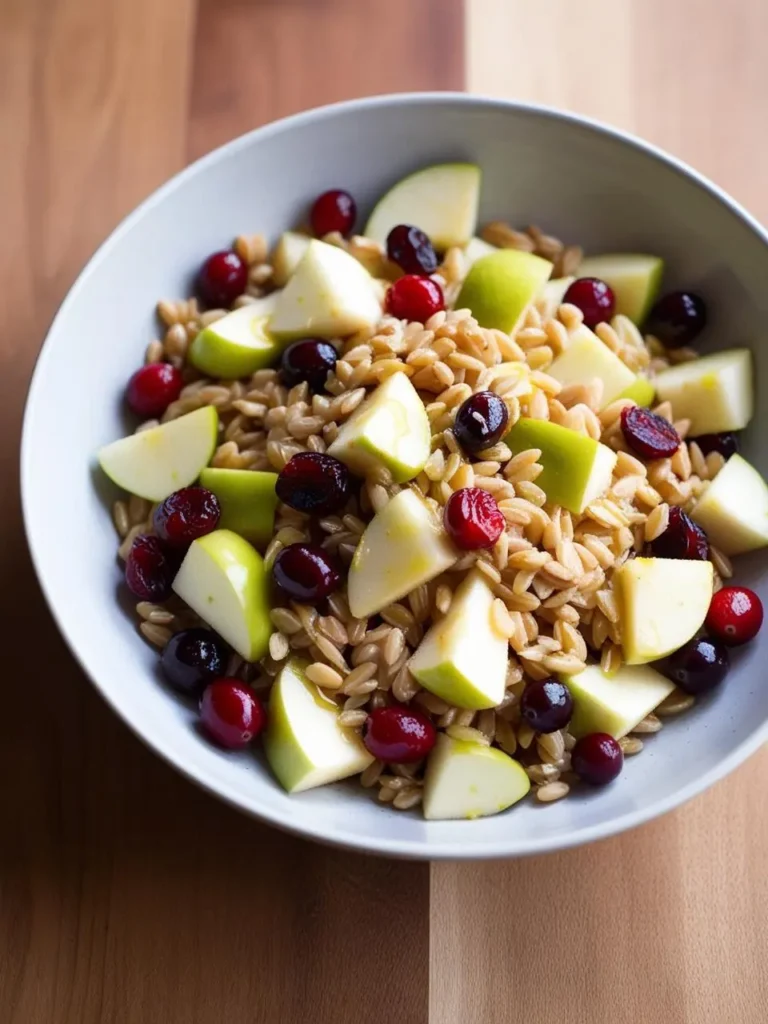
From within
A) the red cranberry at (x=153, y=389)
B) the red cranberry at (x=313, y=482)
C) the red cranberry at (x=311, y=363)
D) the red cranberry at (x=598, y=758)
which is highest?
the red cranberry at (x=311, y=363)

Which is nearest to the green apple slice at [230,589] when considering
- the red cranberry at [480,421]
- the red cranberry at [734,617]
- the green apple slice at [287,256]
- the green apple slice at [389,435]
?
the green apple slice at [389,435]

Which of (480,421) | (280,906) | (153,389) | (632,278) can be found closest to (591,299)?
(632,278)

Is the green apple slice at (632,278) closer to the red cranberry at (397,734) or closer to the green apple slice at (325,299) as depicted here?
the green apple slice at (325,299)

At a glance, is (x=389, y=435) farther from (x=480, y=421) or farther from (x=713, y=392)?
(x=713, y=392)

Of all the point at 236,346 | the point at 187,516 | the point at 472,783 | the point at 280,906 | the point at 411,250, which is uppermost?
the point at 411,250

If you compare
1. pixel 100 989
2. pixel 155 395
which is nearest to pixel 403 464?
pixel 155 395

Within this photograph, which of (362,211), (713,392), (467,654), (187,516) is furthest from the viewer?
(362,211)

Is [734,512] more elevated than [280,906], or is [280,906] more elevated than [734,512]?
[734,512]
